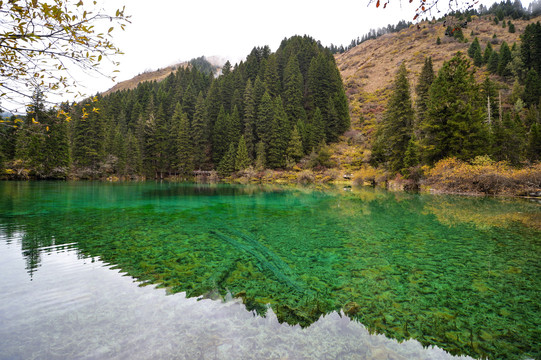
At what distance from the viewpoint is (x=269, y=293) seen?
4.23m

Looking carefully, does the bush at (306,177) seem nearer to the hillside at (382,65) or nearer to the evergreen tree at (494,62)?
the hillside at (382,65)

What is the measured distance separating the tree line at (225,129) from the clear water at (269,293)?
38964mm

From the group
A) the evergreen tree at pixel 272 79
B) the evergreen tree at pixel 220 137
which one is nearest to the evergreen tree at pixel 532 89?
the evergreen tree at pixel 272 79

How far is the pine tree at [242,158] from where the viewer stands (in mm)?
46425

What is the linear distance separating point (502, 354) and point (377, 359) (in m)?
1.37

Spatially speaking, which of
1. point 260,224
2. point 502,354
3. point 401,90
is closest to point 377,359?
point 502,354

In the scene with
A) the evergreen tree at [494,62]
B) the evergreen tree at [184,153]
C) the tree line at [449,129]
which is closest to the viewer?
the tree line at [449,129]

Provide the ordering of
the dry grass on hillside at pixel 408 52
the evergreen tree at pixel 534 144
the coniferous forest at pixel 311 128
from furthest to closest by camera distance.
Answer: the dry grass on hillside at pixel 408 52
the evergreen tree at pixel 534 144
the coniferous forest at pixel 311 128

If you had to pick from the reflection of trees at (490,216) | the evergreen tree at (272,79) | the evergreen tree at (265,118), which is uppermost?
the evergreen tree at (272,79)

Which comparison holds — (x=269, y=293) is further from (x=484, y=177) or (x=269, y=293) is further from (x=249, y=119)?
(x=249, y=119)

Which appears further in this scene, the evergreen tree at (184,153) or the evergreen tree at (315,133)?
the evergreen tree at (184,153)

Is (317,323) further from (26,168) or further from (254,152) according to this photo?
(26,168)

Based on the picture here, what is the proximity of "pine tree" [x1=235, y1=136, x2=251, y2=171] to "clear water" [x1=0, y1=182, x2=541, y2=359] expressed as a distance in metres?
38.1

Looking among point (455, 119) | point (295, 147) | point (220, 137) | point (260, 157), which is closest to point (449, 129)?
point (455, 119)
